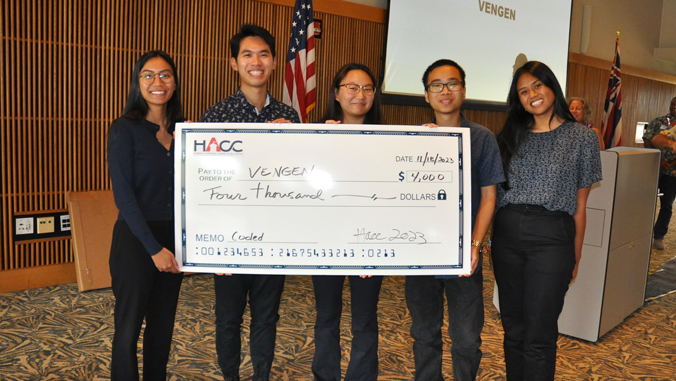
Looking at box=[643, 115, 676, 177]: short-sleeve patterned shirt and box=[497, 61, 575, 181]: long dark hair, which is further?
box=[643, 115, 676, 177]: short-sleeve patterned shirt

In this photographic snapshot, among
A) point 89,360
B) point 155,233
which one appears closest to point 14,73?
point 89,360

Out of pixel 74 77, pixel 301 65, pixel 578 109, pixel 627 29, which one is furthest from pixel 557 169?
pixel 627 29

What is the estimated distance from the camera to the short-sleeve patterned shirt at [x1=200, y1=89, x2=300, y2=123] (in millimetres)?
2318

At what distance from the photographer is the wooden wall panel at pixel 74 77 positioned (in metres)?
4.07

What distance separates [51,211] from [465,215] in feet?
12.2

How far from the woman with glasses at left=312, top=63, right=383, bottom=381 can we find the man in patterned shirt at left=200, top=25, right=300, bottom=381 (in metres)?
0.29

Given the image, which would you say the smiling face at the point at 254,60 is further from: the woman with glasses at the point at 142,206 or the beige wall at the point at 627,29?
the beige wall at the point at 627,29

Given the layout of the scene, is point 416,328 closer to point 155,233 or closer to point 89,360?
point 155,233

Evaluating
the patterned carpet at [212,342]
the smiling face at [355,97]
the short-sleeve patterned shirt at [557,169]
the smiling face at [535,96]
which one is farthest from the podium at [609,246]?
the smiling face at [355,97]

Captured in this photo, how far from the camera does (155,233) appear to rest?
2094 millimetres

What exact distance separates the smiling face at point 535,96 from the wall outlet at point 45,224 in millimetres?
3919

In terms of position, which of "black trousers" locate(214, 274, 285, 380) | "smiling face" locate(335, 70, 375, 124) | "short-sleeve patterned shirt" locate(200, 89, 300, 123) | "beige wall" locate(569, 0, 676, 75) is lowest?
"black trousers" locate(214, 274, 285, 380)

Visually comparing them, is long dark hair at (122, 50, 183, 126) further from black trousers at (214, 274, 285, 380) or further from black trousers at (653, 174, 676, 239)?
black trousers at (653, 174, 676, 239)

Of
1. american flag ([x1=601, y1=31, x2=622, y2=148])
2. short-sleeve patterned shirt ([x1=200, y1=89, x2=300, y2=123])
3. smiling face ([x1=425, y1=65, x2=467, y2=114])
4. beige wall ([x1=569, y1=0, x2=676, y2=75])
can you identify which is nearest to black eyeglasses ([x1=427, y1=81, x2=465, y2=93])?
smiling face ([x1=425, y1=65, x2=467, y2=114])
